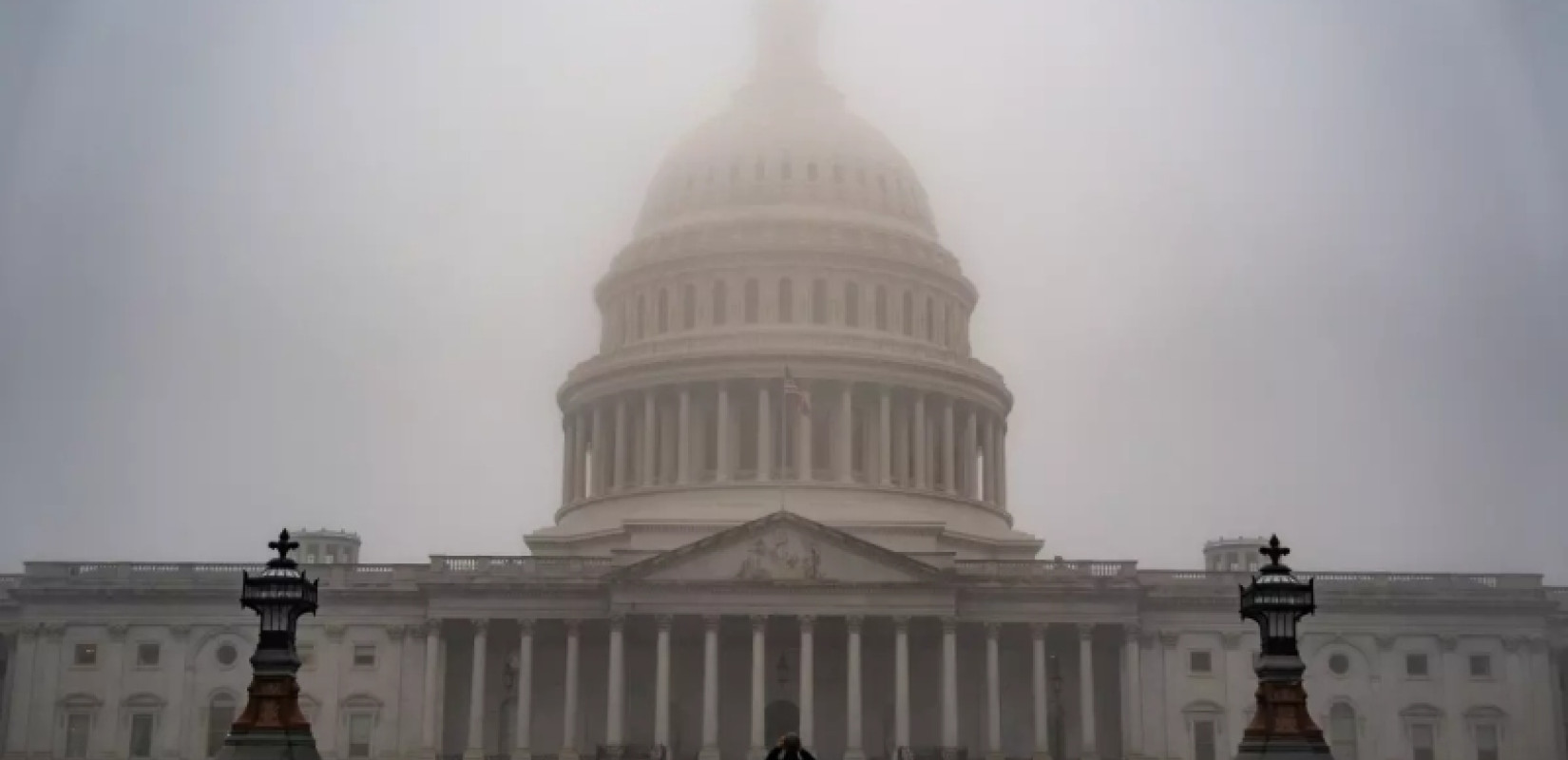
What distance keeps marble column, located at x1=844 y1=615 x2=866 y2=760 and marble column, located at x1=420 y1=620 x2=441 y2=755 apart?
19.5 metres

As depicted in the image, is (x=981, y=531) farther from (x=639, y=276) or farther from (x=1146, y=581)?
(x=639, y=276)

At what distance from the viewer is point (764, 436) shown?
11119 cm

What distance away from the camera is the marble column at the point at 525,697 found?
9544cm

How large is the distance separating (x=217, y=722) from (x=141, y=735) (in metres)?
3.73

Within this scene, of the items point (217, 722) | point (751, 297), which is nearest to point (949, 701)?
point (751, 297)

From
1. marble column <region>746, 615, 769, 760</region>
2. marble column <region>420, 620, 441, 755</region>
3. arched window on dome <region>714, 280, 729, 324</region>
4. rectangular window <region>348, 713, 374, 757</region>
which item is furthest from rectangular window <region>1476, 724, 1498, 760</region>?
rectangular window <region>348, 713, 374, 757</region>

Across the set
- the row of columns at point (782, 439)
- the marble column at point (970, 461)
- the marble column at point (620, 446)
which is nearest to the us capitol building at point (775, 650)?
the row of columns at point (782, 439)

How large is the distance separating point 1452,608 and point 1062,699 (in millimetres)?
19880

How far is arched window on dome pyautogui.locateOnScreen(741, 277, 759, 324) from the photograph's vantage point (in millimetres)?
117000

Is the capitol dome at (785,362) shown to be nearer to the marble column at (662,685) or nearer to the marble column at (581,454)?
the marble column at (581,454)

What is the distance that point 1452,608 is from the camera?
331ft

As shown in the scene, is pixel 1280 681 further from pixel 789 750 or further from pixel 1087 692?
pixel 1087 692

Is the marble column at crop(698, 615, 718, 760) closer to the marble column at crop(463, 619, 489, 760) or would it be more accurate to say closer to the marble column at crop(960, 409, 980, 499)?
the marble column at crop(463, 619, 489, 760)

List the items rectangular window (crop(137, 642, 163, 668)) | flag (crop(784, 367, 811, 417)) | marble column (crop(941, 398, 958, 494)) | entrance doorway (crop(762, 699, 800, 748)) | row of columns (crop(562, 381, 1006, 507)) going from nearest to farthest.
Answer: entrance doorway (crop(762, 699, 800, 748)), rectangular window (crop(137, 642, 163, 668)), flag (crop(784, 367, 811, 417)), row of columns (crop(562, 381, 1006, 507)), marble column (crop(941, 398, 958, 494))
